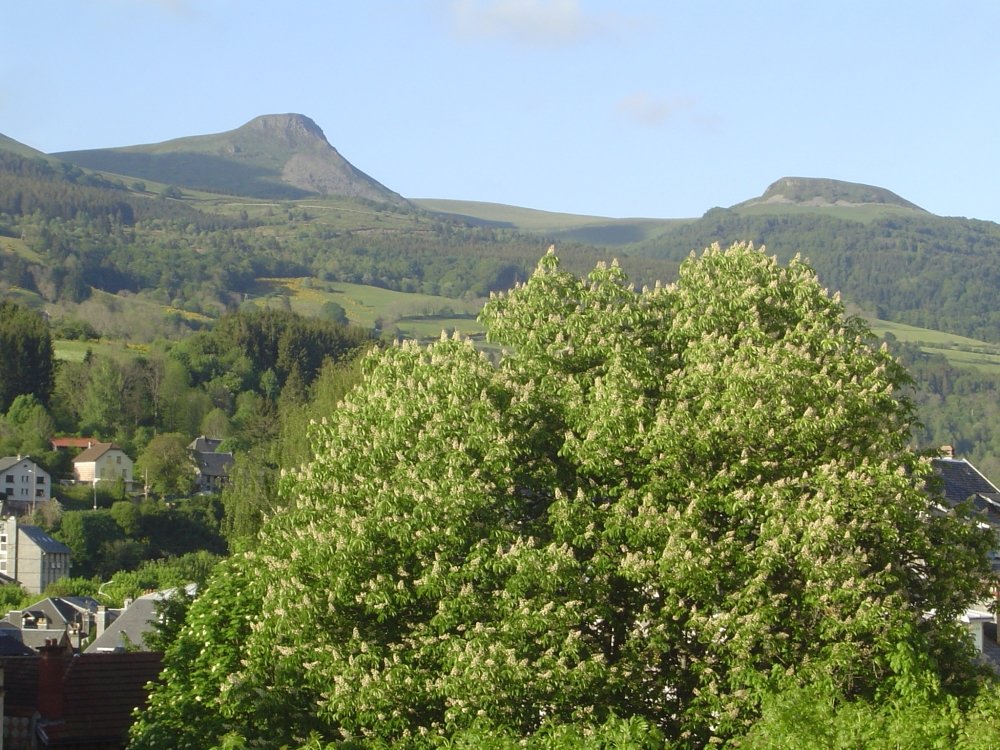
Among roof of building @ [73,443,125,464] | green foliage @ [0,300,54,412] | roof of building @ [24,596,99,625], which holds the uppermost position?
green foliage @ [0,300,54,412]

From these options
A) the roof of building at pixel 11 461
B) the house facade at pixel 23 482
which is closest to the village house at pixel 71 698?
the house facade at pixel 23 482

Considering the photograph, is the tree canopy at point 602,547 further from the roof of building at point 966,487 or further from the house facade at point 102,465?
the house facade at point 102,465

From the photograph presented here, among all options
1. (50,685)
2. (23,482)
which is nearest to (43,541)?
(23,482)

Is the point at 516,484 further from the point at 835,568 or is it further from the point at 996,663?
the point at 996,663

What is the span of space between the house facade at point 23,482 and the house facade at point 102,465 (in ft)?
9.92

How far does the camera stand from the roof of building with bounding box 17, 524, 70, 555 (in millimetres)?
113438

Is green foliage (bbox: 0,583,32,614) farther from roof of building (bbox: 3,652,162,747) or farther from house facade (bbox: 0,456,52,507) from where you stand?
roof of building (bbox: 3,652,162,747)

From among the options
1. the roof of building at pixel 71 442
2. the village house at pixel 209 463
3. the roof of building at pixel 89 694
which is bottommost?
the village house at pixel 209 463

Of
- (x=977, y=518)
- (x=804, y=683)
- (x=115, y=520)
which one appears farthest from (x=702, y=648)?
(x=115, y=520)

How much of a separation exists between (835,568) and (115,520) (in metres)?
102

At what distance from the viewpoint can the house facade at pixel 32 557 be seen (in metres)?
112

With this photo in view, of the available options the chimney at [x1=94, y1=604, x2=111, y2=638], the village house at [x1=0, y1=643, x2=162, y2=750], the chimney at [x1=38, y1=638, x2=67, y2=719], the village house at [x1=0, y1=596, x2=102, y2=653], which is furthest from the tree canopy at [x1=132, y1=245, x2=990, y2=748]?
the chimney at [x1=94, y1=604, x2=111, y2=638]

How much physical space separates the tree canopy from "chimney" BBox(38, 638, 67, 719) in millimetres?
6361

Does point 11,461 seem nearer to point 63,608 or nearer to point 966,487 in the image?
point 63,608
